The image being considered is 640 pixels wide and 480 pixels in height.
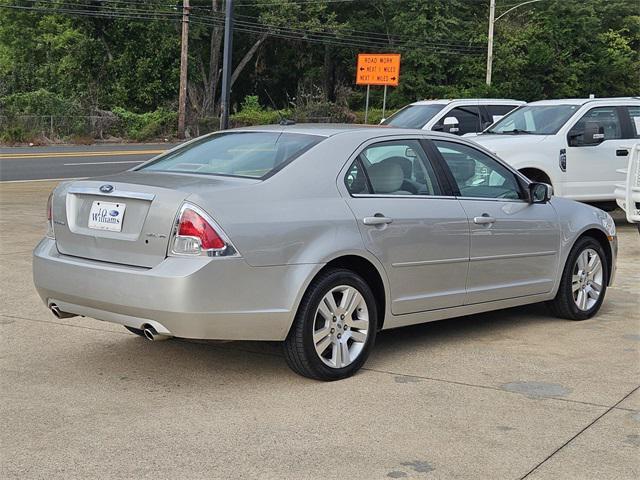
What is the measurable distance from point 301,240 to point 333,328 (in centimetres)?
→ 59

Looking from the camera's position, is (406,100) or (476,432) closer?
(476,432)

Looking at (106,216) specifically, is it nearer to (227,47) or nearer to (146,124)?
(227,47)

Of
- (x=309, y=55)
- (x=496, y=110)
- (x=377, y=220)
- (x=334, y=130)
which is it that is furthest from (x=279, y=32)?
(x=377, y=220)

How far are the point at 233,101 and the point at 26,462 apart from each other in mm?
56639

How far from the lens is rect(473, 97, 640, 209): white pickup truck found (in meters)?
13.1

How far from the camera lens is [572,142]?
13.4 m

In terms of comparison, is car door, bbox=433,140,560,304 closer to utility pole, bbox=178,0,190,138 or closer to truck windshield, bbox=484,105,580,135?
truck windshield, bbox=484,105,580,135

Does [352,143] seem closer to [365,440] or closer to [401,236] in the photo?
[401,236]

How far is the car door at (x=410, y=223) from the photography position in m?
5.97

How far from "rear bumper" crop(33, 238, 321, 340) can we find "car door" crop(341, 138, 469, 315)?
642 mm

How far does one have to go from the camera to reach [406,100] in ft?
180

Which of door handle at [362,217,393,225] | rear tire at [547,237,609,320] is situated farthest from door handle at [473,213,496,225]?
rear tire at [547,237,609,320]

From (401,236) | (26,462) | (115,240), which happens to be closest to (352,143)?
(401,236)

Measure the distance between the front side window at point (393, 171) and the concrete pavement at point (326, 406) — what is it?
1117mm
